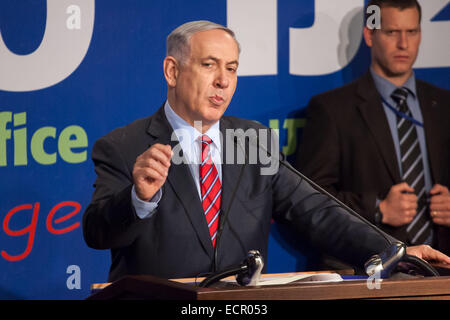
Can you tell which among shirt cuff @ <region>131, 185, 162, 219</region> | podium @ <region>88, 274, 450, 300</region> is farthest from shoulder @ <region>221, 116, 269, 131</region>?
podium @ <region>88, 274, 450, 300</region>

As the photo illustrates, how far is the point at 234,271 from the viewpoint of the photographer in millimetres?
1562

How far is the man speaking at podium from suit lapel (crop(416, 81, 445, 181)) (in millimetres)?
837

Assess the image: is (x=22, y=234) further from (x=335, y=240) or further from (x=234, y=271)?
(x=234, y=271)

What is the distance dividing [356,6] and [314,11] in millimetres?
200

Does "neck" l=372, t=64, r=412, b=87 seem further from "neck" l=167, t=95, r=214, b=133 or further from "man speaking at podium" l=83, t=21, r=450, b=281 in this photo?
"neck" l=167, t=95, r=214, b=133

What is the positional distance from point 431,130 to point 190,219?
1318 mm

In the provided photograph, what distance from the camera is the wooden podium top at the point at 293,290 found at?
1.35m

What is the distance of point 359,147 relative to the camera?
9.86ft

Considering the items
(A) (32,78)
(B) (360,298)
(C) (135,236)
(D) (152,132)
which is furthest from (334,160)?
(B) (360,298)

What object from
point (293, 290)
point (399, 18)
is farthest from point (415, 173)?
point (293, 290)

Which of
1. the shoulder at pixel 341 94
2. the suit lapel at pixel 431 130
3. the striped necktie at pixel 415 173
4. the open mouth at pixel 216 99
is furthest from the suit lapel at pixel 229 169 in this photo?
the suit lapel at pixel 431 130

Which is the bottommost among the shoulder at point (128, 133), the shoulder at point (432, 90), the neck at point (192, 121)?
the shoulder at point (128, 133)

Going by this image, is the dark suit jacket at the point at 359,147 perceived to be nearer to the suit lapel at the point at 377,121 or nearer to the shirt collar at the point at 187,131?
the suit lapel at the point at 377,121

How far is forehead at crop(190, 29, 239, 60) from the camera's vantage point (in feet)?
8.14
